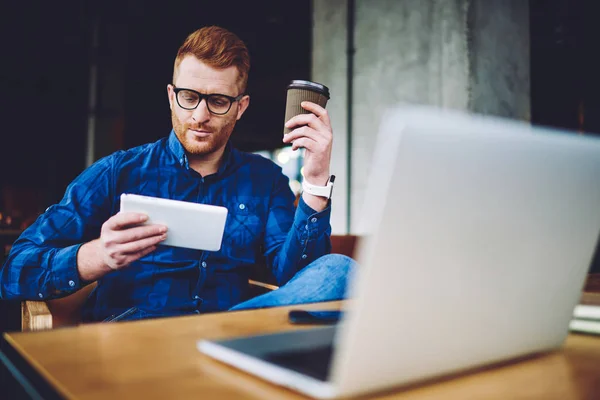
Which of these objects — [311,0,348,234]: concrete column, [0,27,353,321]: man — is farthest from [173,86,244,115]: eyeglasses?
[311,0,348,234]: concrete column

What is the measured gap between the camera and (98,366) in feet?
2.00

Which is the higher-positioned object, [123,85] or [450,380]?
[123,85]

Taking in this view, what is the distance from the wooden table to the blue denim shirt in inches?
29.4

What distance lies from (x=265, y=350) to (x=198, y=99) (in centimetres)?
136

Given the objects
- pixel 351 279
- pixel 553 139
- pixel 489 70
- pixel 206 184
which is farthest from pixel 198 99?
pixel 489 70

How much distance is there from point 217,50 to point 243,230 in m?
0.70

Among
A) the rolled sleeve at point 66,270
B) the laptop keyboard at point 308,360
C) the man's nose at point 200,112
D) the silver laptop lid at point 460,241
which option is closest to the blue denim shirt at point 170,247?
the rolled sleeve at point 66,270

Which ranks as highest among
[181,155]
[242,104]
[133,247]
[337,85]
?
[337,85]

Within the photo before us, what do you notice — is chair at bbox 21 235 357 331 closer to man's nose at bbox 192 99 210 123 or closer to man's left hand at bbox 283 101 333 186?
man's left hand at bbox 283 101 333 186

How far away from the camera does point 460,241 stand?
51cm

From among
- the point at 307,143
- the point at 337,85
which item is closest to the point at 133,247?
the point at 307,143

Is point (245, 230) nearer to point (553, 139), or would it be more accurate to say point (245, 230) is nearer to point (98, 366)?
point (98, 366)

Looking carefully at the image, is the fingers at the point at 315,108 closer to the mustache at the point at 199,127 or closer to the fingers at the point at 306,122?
the fingers at the point at 306,122

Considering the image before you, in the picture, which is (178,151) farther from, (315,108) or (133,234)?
(133,234)
